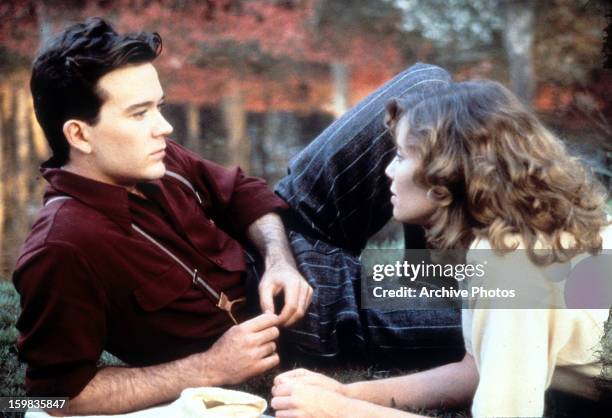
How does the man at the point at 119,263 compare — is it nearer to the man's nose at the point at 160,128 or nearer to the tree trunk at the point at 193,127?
the man's nose at the point at 160,128

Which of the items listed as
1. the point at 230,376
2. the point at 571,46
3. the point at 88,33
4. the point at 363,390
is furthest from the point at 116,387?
the point at 571,46

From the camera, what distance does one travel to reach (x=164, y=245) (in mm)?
1530

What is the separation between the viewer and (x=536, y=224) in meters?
1.26

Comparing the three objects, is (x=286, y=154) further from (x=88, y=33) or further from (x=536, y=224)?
(x=536, y=224)

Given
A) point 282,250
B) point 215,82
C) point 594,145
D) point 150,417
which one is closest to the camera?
point 150,417

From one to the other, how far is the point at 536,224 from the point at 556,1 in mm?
1536

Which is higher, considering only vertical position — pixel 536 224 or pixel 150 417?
pixel 536 224

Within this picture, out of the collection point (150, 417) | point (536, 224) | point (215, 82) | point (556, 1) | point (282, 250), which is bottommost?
point (150, 417)

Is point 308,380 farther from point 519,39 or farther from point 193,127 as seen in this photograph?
point 519,39

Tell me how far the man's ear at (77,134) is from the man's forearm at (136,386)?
394mm

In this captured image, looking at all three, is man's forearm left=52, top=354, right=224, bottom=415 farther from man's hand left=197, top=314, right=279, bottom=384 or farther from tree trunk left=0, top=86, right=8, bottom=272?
tree trunk left=0, top=86, right=8, bottom=272

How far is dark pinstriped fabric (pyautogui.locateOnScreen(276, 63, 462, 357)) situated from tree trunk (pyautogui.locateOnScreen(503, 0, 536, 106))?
98cm

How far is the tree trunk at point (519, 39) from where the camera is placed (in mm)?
2611

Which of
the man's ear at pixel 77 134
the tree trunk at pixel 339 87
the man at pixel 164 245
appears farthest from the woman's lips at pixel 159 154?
the tree trunk at pixel 339 87
